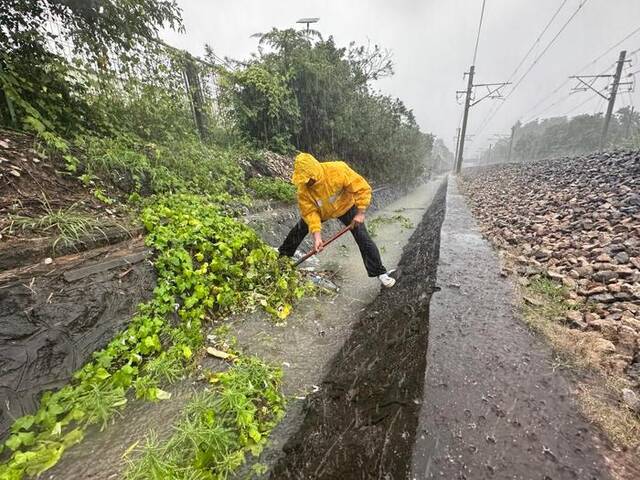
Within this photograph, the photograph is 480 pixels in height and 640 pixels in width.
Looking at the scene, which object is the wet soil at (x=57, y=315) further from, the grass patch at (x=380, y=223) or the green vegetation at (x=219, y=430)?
the grass patch at (x=380, y=223)

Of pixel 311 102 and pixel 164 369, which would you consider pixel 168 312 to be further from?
pixel 311 102

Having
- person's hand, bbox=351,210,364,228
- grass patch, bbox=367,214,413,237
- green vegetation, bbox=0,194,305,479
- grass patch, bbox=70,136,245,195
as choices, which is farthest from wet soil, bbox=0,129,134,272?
grass patch, bbox=367,214,413,237

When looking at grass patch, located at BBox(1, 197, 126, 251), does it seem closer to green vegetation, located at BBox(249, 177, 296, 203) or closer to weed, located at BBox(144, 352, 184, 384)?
weed, located at BBox(144, 352, 184, 384)

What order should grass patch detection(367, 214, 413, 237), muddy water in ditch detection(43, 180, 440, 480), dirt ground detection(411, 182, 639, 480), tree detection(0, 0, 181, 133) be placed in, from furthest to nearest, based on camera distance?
grass patch detection(367, 214, 413, 237), tree detection(0, 0, 181, 133), muddy water in ditch detection(43, 180, 440, 480), dirt ground detection(411, 182, 639, 480)

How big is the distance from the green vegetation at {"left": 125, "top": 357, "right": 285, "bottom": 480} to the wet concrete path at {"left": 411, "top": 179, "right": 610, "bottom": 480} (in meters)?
0.98

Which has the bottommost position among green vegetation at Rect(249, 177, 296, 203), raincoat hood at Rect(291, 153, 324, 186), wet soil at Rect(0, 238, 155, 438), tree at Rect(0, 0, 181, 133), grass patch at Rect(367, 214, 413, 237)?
grass patch at Rect(367, 214, 413, 237)

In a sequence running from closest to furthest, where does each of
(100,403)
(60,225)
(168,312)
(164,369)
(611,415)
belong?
(611,415) < (100,403) < (164,369) < (60,225) < (168,312)

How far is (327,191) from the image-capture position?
333 centimetres

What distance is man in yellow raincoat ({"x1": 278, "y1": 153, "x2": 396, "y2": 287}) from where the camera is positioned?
3.19 meters

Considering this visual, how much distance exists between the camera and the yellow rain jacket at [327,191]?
3.22 metres

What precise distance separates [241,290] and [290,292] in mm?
560

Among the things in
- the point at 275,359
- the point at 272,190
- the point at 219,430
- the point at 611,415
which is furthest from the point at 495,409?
the point at 272,190

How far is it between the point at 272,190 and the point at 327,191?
Result: 250 centimetres

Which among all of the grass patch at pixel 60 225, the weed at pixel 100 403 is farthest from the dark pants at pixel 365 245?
the weed at pixel 100 403
